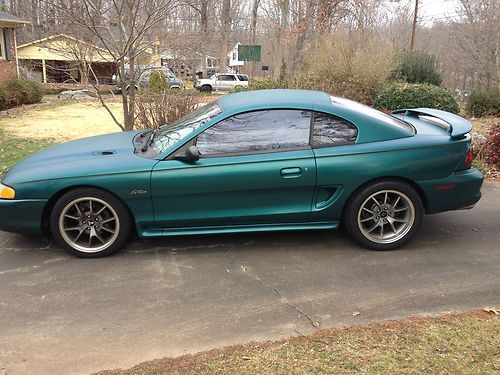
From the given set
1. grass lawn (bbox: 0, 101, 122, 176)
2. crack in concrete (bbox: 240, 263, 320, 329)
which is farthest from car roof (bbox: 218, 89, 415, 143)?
grass lawn (bbox: 0, 101, 122, 176)

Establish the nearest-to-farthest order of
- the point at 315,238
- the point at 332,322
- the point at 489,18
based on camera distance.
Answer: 1. the point at 332,322
2. the point at 315,238
3. the point at 489,18

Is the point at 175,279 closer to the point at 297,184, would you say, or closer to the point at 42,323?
the point at 42,323

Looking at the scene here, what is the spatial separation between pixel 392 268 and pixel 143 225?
2165mm

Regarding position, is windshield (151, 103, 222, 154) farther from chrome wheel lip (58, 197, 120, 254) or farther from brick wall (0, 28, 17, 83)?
brick wall (0, 28, 17, 83)

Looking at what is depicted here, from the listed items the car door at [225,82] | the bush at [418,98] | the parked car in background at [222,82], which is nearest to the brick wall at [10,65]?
the parked car in background at [222,82]

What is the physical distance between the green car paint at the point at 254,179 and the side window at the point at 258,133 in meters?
0.06

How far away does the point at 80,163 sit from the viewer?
13.3 ft

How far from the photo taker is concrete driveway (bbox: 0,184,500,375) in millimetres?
2928

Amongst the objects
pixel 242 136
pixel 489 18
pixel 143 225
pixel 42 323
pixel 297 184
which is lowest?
pixel 42 323

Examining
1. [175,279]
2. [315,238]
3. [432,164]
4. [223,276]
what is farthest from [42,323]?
[432,164]

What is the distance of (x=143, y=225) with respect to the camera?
4.06 meters

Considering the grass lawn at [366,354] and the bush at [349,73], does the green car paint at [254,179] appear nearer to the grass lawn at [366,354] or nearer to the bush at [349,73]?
the grass lawn at [366,354]

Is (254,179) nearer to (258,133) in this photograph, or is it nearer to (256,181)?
(256,181)

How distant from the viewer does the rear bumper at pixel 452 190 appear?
4.17 metres
